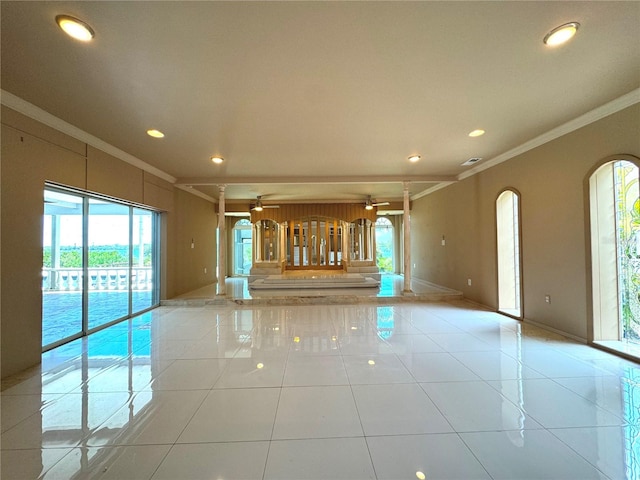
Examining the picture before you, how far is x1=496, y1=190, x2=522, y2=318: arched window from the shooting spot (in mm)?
5141

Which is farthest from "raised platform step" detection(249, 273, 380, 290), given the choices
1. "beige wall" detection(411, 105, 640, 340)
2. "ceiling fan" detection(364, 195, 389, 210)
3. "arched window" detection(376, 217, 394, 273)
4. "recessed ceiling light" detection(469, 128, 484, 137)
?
A: "recessed ceiling light" detection(469, 128, 484, 137)

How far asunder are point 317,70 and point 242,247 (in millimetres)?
10085

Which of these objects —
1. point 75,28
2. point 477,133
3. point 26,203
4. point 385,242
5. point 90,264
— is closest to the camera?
point 75,28

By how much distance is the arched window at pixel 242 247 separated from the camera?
1161 centimetres

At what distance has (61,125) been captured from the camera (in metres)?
3.39

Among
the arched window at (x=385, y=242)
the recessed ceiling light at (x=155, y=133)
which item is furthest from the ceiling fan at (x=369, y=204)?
the recessed ceiling light at (x=155, y=133)

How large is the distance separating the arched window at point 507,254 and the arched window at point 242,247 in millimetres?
8864

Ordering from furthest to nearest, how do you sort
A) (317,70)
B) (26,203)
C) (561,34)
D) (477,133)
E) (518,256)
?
(518,256), (477,133), (26,203), (317,70), (561,34)

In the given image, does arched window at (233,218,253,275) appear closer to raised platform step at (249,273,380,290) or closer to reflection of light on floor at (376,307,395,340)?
raised platform step at (249,273,380,290)

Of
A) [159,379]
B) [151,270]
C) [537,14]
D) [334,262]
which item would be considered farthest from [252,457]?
[334,262]

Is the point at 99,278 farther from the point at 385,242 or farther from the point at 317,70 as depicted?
the point at 385,242

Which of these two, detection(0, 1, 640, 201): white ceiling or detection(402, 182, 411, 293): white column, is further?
detection(402, 182, 411, 293): white column

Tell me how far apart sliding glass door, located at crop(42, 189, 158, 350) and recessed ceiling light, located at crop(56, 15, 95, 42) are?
7.88 ft

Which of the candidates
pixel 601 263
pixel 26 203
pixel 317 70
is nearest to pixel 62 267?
pixel 26 203
